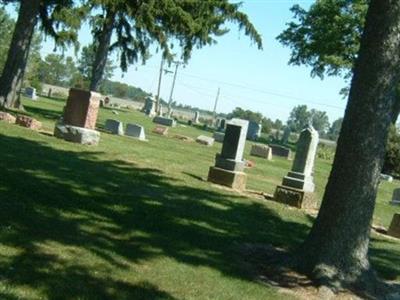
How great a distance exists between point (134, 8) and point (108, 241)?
1744 cm

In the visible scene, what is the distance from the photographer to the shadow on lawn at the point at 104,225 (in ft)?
18.9

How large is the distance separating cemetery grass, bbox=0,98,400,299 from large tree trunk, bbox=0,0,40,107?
6.96 m

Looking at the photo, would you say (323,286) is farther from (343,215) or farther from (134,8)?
(134,8)

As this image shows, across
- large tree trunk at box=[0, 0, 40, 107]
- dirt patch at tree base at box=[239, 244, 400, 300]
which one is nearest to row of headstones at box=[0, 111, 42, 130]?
large tree trunk at box=[0, 0, 40, 107]

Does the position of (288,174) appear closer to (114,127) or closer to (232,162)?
(232,162)

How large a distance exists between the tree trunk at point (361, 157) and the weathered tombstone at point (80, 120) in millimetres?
9837

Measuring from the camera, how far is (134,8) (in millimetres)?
23109

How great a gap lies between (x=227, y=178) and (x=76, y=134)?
4.58 meters

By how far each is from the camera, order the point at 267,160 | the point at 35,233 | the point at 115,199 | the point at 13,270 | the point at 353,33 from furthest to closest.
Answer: the point at 353,33
the point at 267,160
the point at 115,199
the point at 35,233
the point at 13,270

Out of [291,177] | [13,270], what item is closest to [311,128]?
[291,177]

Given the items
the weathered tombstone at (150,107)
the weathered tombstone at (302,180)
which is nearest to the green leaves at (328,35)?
the weathered tombstone at (150,107)

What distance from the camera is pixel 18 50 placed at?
66.4ft

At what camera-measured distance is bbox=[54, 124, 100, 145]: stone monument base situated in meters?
15.9

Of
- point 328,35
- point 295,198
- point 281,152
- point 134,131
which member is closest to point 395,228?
point 295,198
